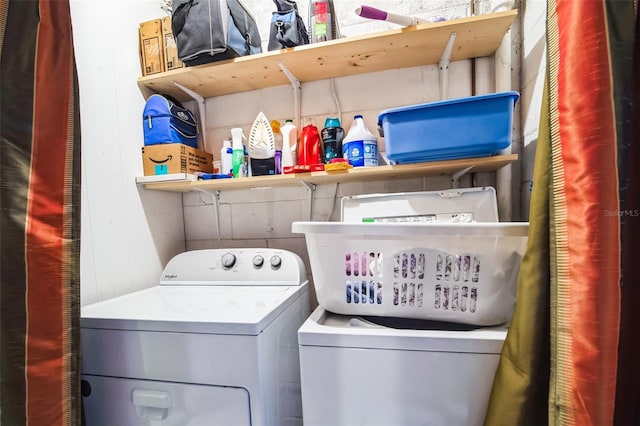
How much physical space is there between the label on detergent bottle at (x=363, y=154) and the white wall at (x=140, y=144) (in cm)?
25

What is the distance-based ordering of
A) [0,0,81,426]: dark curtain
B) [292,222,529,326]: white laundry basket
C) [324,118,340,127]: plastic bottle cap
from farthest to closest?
1. [324,118,340,127]: plastic bottle cap
2. [292,222,529,326]: white laundry basket
3. [0,0,81,426]: dark curtain

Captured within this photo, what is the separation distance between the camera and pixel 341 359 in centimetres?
81

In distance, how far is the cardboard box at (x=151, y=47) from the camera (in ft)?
4.70

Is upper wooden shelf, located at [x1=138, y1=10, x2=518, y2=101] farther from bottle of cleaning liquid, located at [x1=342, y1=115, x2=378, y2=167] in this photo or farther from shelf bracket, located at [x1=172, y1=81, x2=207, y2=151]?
bottle of cleaning liquid, located at [x1=342, y1=115, x2=378, y2=167]

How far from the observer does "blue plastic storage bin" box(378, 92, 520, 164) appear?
3.24 ft

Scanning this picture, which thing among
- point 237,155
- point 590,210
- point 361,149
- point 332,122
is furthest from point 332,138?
point 590,210

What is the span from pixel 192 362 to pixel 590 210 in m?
1.03

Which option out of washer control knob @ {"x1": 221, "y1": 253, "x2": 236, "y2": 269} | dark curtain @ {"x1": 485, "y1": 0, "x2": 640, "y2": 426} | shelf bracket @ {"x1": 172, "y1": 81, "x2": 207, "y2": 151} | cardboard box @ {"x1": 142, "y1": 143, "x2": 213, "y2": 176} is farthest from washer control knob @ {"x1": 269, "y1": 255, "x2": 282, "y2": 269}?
dark curtain @ {"x1": 485, "y1": 0, "x2": 640, "y2": 426}

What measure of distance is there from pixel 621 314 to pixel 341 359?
629 millimetres

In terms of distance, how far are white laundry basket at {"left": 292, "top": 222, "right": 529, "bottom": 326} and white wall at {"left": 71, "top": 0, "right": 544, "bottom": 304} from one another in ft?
2.24

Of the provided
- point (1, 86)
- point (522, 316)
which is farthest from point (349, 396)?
point (1, 86)

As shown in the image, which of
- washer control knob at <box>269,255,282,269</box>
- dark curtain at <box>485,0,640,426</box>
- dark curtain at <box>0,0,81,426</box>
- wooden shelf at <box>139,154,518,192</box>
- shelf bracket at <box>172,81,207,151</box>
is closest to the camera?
dark curtain at <box>485,0,640,426</box>

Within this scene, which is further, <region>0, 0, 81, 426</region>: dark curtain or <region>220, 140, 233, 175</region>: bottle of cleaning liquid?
<region>220, 140, 233, 175</region>: bottle of cleaning liquid

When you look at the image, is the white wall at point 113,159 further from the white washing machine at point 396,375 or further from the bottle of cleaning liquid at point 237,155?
the white washing machine at point 396,375
